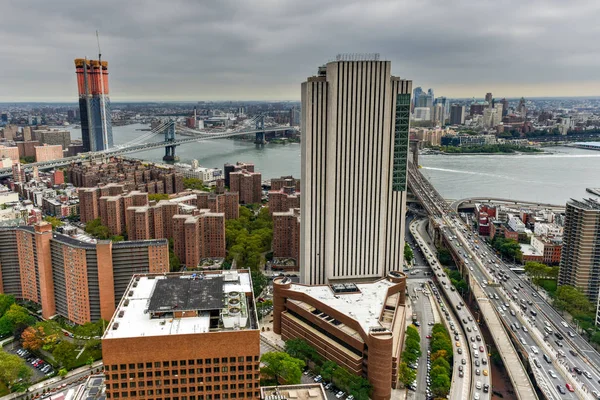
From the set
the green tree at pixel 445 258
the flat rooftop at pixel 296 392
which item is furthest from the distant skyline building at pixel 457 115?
the flat rooftop at pixel 296 392

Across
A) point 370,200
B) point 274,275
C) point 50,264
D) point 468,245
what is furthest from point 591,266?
point 50,264

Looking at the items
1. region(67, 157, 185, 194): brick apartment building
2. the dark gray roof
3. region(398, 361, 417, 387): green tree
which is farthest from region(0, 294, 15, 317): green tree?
region(67, 157, 185, 194): brick apartment building

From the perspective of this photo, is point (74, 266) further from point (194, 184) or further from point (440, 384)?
point (194, 184)

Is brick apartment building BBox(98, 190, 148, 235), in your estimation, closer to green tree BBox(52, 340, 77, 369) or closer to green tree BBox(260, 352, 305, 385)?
green tree BBox(52, 340, 77, 369)

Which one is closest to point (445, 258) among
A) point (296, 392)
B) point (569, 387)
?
point (569, 387)

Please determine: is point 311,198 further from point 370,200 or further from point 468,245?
point 468,245

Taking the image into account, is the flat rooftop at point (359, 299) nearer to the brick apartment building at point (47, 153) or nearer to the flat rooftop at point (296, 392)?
the flat rooftop at point (296, 392)

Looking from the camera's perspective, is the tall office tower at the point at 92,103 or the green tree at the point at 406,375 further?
the tall office tower at the point at 92,103
